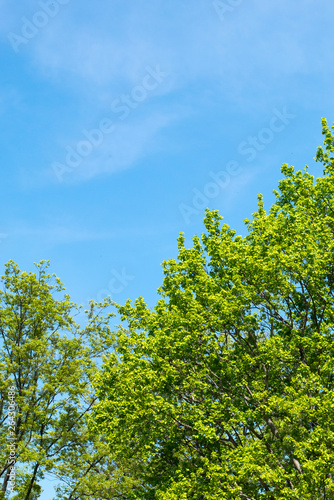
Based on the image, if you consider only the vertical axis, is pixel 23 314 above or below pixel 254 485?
above

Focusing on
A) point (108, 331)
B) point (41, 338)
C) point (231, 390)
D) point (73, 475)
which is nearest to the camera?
point (231, 390)

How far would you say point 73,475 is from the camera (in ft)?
92.6

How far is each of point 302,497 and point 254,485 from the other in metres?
3.37

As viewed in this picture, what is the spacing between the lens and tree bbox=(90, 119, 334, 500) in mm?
17781

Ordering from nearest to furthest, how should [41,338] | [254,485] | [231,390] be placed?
[254,485], [231,390], [41,338]

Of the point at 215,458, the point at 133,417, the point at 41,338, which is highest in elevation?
the point at 41,338

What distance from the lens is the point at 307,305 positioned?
797 inches

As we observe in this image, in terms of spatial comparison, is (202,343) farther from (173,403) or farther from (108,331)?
(108,331)

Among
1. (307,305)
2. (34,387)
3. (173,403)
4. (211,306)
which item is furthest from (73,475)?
(307,305)

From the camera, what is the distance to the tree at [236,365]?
58.3 feet

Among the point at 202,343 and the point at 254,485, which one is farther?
the point at 202,343

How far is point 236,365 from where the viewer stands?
1970cm

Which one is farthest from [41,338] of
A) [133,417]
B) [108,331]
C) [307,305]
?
[307,305]

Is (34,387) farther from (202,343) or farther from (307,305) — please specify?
(307,305)
